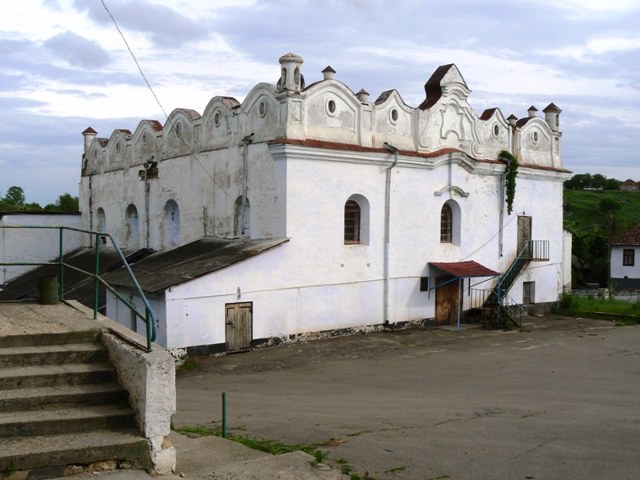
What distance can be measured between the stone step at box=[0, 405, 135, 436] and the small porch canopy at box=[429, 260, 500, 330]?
17557 millimetres

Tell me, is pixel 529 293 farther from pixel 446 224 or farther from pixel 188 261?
pixel 188 261

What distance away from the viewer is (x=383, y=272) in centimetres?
2258

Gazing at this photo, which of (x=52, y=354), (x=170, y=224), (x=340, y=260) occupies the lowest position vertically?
(x=52, y=354)

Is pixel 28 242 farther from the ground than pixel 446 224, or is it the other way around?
pixel 446 224

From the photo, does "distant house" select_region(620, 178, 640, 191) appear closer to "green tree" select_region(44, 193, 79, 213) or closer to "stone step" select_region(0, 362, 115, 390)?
"green tree" select_region(44, 193, 79, 213)

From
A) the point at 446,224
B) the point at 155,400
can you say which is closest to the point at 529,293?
the point at 446,224

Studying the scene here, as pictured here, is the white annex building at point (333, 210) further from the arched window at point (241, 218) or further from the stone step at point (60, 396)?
the stone step at point (60, 396)

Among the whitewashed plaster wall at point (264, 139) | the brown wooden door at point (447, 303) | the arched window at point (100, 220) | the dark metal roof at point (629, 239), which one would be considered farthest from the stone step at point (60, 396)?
the dark metal roof at point (629, 239)

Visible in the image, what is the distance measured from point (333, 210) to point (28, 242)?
59.4 ft

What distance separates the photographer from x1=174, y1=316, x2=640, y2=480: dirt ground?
7797 mm

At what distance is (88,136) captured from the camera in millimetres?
34281

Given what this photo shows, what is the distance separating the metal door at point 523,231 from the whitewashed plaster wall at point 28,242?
67.4 feet

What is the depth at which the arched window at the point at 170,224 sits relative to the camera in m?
26.5

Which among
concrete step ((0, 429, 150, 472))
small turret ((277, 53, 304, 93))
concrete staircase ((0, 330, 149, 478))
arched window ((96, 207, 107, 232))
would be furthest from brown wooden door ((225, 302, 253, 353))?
arched window ((96, 207, 107, 232))
